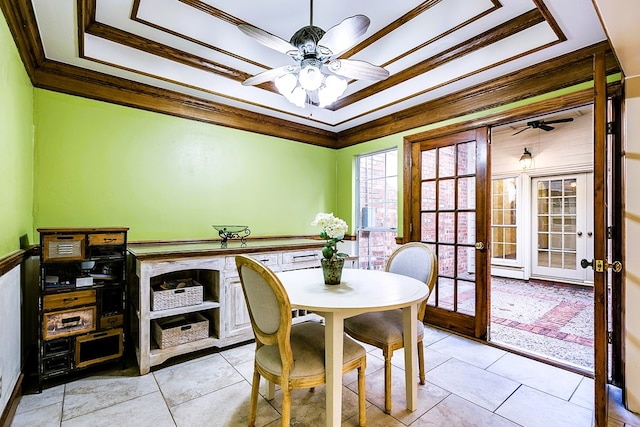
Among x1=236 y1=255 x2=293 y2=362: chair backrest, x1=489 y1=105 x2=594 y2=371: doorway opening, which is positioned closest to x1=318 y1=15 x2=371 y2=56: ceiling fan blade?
x1=236 y1=255 x2=293 y2=362: chair backrest

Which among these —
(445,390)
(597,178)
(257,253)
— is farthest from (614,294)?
(257,253)

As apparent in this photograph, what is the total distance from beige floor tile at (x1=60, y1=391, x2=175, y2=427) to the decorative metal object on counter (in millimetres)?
1455

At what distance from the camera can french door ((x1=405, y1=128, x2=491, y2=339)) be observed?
3.04 meters

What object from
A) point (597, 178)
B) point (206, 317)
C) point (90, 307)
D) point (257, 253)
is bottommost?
point (206, 317)

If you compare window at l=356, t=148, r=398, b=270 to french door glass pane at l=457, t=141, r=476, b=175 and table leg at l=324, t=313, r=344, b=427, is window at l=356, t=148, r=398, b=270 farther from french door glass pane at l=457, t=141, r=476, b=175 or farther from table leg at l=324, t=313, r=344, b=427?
table leg at l=324, t=313, r=344, b=427

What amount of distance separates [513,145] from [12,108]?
6.89 m

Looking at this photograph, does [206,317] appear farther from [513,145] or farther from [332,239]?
[513,145]

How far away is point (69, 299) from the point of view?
2307mm

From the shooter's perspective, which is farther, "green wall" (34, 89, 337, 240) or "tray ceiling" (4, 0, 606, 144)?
"green wall" (34, 89, 337, 240)

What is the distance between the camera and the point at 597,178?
178 centimetres

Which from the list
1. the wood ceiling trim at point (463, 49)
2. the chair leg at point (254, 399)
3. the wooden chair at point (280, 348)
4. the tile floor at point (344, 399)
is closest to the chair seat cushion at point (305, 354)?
the wooden chair at point (280, 348)

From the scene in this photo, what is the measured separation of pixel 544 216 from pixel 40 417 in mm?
7096

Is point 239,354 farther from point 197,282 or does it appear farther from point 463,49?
point 463,49

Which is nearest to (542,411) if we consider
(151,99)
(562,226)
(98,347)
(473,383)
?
(473,383)
